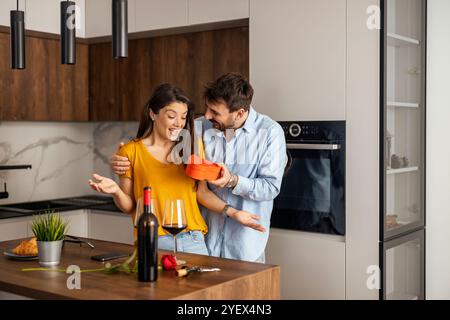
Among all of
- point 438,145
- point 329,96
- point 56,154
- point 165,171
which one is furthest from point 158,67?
point 438,145

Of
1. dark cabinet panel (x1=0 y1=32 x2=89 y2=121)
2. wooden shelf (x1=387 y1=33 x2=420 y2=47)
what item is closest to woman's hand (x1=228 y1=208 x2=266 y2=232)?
wooden shelf (x1=387 y1=33 x2=420 y2=47)

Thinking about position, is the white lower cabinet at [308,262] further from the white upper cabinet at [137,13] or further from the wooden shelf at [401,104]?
the white upper cabinet at [137,13]

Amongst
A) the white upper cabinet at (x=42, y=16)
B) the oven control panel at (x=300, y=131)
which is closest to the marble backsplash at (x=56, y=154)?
the white upper cabinet at (x=42, y=16)

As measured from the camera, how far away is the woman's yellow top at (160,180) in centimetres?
274

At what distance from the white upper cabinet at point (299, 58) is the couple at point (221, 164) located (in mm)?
534

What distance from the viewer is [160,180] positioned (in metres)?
2.74

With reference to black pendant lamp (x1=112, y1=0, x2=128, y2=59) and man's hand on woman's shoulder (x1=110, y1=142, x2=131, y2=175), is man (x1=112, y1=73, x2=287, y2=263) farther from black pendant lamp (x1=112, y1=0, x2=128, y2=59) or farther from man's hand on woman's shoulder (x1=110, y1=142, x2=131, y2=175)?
black pendant lamp (x1=112, y1=0, x2=128, y2=59)

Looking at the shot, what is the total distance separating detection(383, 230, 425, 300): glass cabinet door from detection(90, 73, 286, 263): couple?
733mm

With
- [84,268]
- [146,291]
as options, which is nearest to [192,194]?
[84,268]

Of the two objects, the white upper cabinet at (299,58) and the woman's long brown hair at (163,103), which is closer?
the woman's long brown hair at (163,103)

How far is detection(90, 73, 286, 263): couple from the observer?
2754 millimetres

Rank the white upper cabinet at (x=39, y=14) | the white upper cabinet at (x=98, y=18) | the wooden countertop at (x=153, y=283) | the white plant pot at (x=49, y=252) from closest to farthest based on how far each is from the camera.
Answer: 1. the wooden countertop at (x=153, y=283)
2. the white plant pot at (x=49, y=252)
3. the white upper cabinet at (x=39, y=14)
4. the white upper cabinet at (x=98, y=18)

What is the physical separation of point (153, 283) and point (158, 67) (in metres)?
2.69
